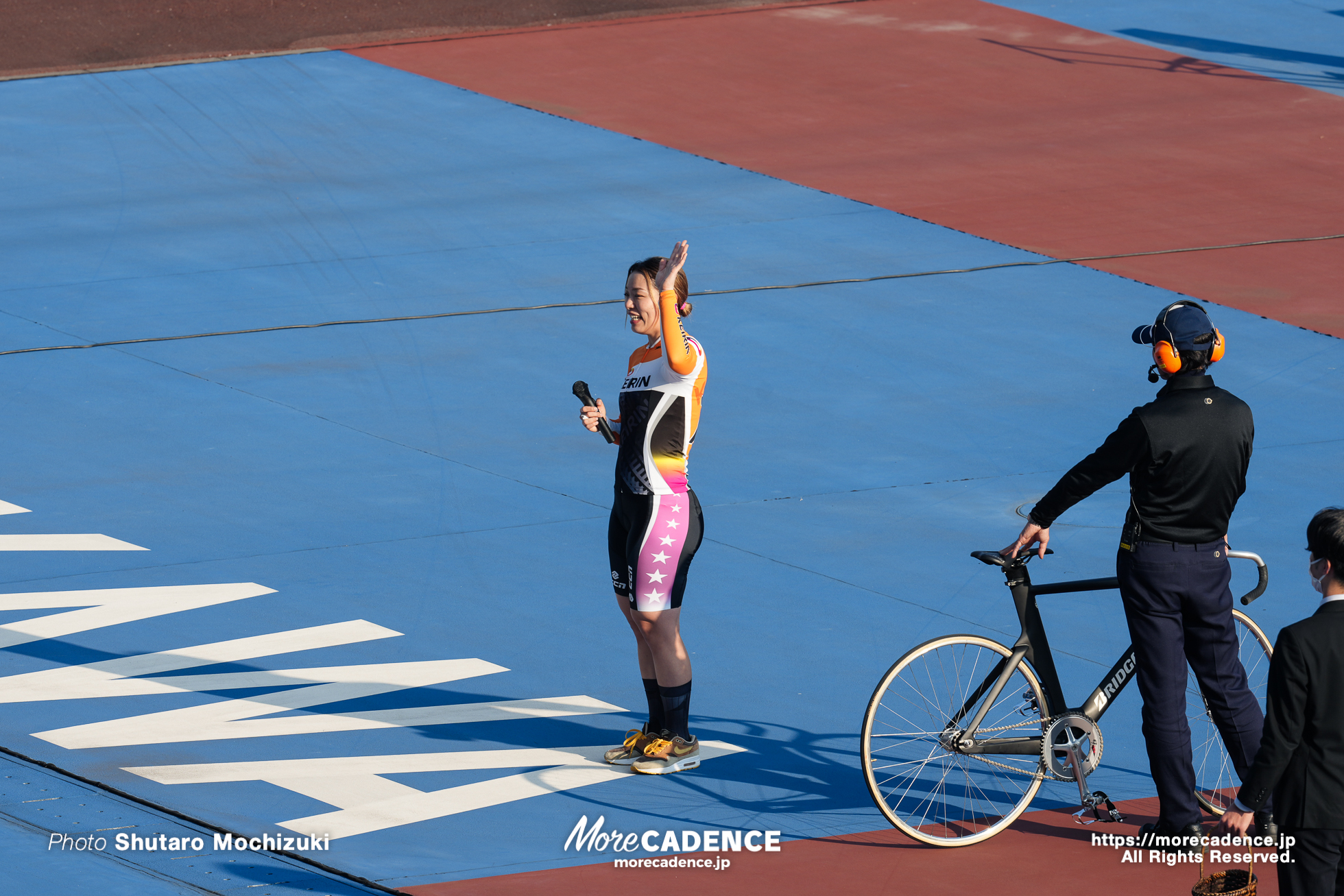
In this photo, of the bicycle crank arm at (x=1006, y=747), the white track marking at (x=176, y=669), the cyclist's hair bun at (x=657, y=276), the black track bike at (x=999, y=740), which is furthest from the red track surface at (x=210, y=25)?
the bicycle crank arm at (x=1006, y=747)

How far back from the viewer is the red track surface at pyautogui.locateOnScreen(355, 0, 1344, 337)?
16672mm

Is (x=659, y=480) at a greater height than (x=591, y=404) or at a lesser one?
lesser

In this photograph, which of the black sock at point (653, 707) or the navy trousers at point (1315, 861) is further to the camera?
the black sock at point (653, 707)

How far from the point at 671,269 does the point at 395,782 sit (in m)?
2.35

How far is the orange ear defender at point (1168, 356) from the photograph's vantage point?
260 inches

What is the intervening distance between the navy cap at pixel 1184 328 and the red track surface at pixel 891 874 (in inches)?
73.5

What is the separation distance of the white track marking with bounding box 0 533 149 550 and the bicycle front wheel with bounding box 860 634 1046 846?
4.62m

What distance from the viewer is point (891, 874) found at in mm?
6730

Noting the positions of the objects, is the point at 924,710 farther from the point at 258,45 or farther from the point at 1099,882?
the point at 258,45

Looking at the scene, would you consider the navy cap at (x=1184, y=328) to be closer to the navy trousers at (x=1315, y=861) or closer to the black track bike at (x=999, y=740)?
the black track bike at (x=999, y=740)

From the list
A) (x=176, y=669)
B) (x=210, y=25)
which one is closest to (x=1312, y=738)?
(x=176, y=669)

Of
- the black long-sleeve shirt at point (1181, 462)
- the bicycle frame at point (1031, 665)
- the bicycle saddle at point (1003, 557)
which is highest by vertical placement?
the black long-sleeve shirt at point (1181, 462)

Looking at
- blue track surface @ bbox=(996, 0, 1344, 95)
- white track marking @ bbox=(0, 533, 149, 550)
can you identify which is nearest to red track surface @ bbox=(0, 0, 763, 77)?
blue track surface @ bbox=(996, 0, 1344, 95)

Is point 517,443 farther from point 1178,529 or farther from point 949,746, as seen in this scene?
point 1178,529
